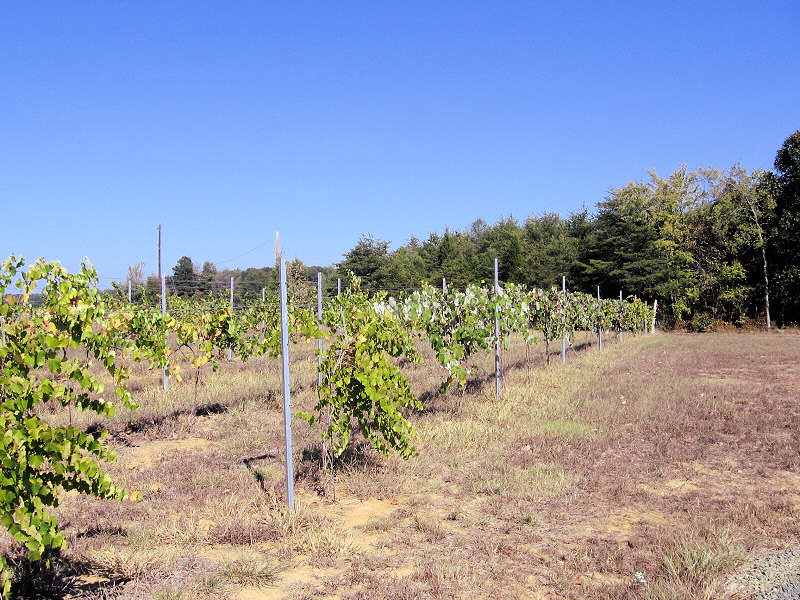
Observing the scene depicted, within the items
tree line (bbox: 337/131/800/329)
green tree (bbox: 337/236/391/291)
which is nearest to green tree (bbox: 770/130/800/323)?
tree line (bbox: 337/131/800/329)

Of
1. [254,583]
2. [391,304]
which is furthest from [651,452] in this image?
[254,583]

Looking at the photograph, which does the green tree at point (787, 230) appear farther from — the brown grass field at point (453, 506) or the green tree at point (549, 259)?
the brown grass field at point (453, 506)

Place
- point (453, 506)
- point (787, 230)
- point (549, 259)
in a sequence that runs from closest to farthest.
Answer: point (453, 506)
point (787, 230)
point (549, 259)

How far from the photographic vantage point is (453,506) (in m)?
4.79

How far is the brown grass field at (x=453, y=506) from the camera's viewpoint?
348 centimetres

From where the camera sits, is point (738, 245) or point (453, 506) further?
point (738, 245)

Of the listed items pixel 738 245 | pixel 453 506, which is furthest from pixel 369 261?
pixel 453 506

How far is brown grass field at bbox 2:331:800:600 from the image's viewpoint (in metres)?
3.48

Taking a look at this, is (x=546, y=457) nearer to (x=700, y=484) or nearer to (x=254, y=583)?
(x=700, y=484)

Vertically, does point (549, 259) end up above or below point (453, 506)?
above

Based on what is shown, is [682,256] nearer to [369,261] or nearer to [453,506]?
[369,261]

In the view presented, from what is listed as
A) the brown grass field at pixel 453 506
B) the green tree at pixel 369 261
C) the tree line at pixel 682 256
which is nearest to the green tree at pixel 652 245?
the tree line at pixel 682 256

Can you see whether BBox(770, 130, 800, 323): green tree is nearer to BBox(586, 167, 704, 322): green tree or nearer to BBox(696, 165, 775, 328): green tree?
BBox(696, 165, 775, 328): green tree

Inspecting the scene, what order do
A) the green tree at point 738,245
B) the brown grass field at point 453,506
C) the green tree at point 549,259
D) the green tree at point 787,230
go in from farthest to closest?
1. the green tree at point 549,259
2. the green tree at point 738,245
3. the green tree at point 787,230
4. the brown grass field at point 453,506
